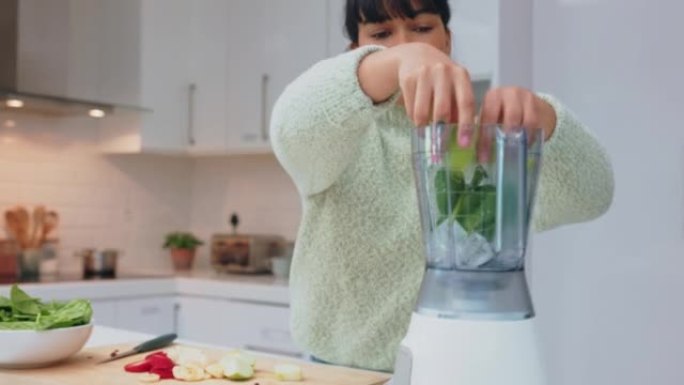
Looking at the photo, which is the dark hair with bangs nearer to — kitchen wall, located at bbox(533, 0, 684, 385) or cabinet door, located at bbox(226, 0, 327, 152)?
kitchen wall, located at bbox(533, 0, 684, 385)

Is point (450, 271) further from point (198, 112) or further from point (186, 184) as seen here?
point (186, 184)

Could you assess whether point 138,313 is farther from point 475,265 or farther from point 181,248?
point 475,265

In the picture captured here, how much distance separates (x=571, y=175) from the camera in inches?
28.8

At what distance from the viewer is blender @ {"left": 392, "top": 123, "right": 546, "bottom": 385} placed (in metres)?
0.54

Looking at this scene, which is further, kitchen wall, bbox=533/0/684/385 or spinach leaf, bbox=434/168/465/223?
kitchen wall, bbox=533/0/684/385

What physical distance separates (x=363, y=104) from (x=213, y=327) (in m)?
2.00

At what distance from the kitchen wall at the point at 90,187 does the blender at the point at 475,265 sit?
2.35 metres

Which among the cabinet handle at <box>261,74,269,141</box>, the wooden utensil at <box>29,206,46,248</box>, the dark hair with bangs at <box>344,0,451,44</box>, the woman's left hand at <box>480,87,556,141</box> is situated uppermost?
the cabinet handle at <box>261,74,269,141</box>

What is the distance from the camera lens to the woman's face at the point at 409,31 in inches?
36.1

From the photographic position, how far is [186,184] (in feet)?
10.7

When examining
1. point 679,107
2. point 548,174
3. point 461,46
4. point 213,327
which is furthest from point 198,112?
point 548,174

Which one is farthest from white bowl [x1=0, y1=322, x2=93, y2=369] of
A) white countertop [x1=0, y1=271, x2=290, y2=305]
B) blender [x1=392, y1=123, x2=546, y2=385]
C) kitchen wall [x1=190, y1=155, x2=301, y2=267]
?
kitchen wall [x1=190, y1=155, x2=301, y2=267]

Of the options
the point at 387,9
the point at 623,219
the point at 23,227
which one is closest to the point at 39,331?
the point at 387,9

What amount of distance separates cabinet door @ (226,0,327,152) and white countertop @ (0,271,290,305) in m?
0.48
